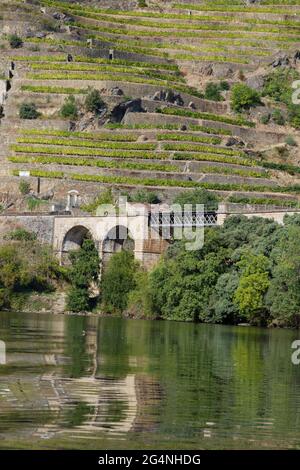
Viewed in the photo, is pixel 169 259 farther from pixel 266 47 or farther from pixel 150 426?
pixel 150 426

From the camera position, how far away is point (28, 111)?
103 meters

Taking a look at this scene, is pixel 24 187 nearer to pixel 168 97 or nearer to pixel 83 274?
pixel 83 274

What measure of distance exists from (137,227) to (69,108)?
20339 mm

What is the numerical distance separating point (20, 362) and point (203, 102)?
233 feet

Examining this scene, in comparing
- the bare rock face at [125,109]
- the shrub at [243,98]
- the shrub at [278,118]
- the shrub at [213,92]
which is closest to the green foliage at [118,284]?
the bare rock face at [125,109]

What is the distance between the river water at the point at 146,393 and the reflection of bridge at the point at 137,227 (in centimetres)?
2699

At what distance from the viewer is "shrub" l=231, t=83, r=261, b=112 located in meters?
109

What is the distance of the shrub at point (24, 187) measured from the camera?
92.6m

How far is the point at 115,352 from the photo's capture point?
150ft

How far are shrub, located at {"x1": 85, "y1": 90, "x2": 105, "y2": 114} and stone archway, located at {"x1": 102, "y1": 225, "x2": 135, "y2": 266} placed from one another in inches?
668

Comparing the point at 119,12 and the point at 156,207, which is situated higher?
the point at 119,12

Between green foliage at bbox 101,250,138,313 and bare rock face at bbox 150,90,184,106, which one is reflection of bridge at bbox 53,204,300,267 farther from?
bare rock face at bbox 150,90,184,106

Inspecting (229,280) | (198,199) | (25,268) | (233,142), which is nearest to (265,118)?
(233,142)
